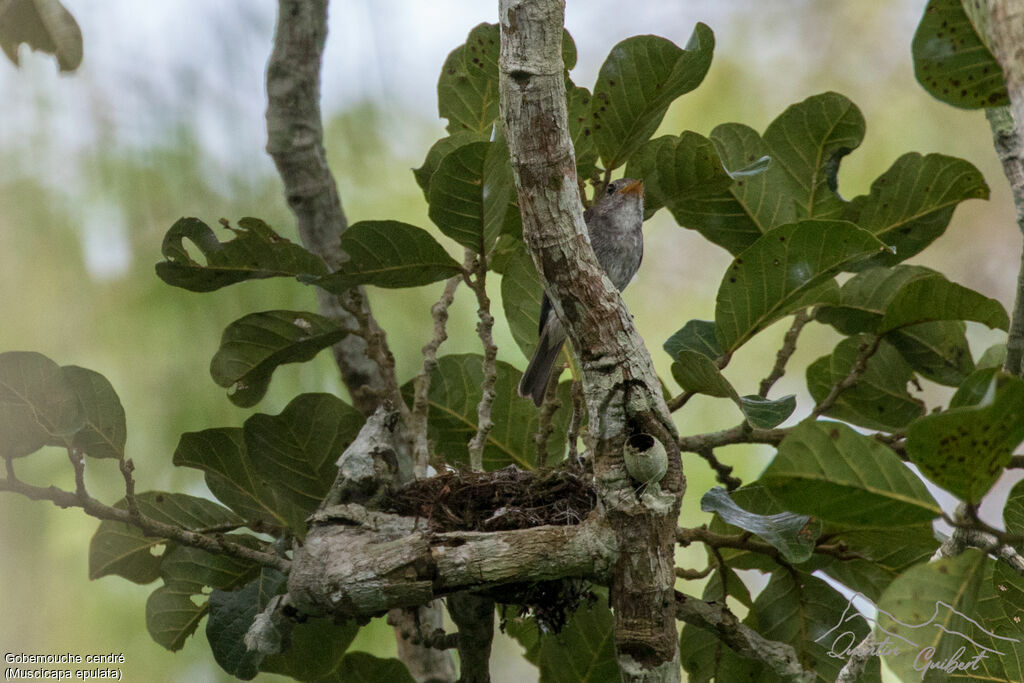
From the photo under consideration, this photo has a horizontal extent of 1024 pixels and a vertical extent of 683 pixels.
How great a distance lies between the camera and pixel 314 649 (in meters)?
1.98

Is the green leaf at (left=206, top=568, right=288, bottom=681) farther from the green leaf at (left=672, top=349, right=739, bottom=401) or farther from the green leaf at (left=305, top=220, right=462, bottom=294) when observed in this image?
the green leaf at (left=672, top=349, right=739, bottom=401)

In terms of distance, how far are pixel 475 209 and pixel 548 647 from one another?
100 cm

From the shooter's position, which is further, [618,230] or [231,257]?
[618,230]

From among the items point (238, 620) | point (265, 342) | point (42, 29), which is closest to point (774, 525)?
point (238, 620)

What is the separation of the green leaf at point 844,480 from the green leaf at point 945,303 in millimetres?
785

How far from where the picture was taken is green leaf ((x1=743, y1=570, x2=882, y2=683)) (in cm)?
192

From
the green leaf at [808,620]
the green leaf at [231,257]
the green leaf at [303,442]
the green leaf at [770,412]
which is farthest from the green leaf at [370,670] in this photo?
the green leaf at [770,412]

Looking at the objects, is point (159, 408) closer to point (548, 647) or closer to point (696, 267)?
point (548, 647)

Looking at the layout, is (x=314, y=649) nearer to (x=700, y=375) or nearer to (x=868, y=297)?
(x=700, y=375)

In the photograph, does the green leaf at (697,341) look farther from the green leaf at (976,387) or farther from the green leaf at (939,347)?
the green leaf at (976,387)

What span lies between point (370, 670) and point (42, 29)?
Result: 1862 mm

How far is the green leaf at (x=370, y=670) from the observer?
6.69ft

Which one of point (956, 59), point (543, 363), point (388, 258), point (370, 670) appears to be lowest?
point (370, 670)

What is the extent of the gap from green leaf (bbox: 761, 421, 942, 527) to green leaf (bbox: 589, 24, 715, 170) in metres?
0.99
